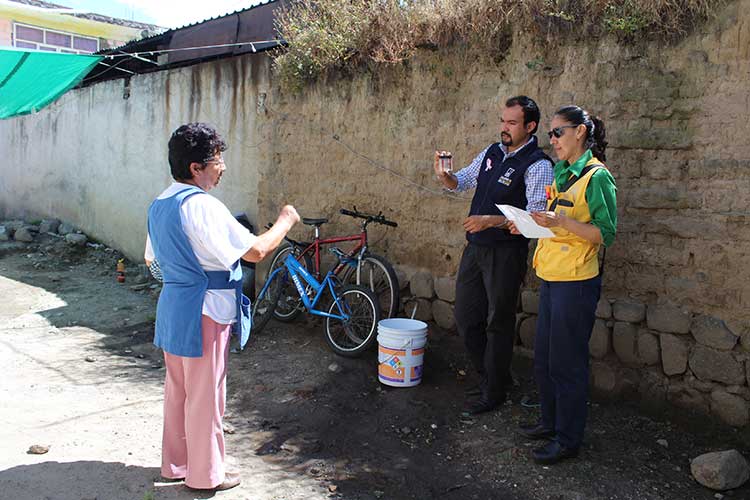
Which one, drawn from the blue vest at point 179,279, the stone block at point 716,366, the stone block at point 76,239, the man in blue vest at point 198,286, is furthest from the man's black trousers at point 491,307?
the stone block at point 76,239

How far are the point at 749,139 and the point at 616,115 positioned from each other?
0.81 meters

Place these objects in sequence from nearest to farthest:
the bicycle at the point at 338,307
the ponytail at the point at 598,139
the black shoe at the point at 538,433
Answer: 1. the ponytail at the point at 598,139
2. the black shoe at the point at 538,433
3. the bicycle at the point at 338,307

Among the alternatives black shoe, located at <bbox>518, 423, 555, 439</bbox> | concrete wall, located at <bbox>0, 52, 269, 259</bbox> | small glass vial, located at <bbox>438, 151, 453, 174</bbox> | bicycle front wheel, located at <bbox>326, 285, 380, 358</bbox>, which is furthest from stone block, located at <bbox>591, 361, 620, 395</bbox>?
concrete wall, located at <bbox>0, 52, 269, 259</bbox>

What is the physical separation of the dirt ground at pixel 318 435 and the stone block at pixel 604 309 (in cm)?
58

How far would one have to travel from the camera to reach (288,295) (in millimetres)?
6836

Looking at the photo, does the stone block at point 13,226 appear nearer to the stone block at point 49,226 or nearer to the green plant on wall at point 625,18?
the stone block at point 49,226

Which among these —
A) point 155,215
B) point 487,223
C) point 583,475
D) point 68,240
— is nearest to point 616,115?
point 487,223

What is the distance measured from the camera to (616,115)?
173 inches

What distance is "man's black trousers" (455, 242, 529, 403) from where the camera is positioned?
14.3 ft

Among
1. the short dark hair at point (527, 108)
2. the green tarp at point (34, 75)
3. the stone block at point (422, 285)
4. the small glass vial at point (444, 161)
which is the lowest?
the stone block at point (422, 285)

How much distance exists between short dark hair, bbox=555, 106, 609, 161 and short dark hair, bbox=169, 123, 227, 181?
1856 millimetres

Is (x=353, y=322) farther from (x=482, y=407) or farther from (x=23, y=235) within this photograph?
(x=23, y=235)

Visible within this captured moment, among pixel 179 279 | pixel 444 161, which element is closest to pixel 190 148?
pixel 179 279

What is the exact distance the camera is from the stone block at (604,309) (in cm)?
448
